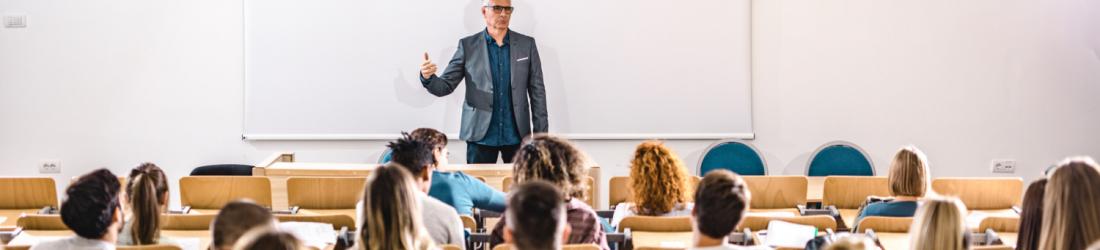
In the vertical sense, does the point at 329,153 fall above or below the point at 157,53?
below

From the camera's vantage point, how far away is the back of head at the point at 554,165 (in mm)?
4328

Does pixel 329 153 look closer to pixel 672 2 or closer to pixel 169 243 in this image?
pixel 672 2

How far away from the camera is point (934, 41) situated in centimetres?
807

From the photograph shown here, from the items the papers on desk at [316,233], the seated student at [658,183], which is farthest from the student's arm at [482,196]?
the papers on desk at [316,233]

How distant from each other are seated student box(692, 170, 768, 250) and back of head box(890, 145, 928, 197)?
1.56 metres

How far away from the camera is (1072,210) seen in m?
3.60

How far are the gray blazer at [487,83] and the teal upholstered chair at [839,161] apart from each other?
1.74m

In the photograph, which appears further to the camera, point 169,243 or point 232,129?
point 232,129

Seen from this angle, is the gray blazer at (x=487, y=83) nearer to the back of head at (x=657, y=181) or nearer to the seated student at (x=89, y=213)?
the back of head at (x=657, y=181)

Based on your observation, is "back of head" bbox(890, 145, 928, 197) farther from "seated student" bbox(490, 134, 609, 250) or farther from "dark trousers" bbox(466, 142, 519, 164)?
"dark trousers" bbox(466, 142, 519, 164)

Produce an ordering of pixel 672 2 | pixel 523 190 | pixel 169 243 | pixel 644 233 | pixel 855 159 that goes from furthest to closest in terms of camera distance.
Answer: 1. pixel 672 2
2. pixel 855 159
3. pixel 644 233
4. pixel 169 243
5. pixel 523 190

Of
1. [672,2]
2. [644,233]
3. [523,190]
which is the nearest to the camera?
A: [523,190]

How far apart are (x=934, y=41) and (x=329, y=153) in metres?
4.33

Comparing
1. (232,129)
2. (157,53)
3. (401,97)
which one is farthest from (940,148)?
(157,53)
